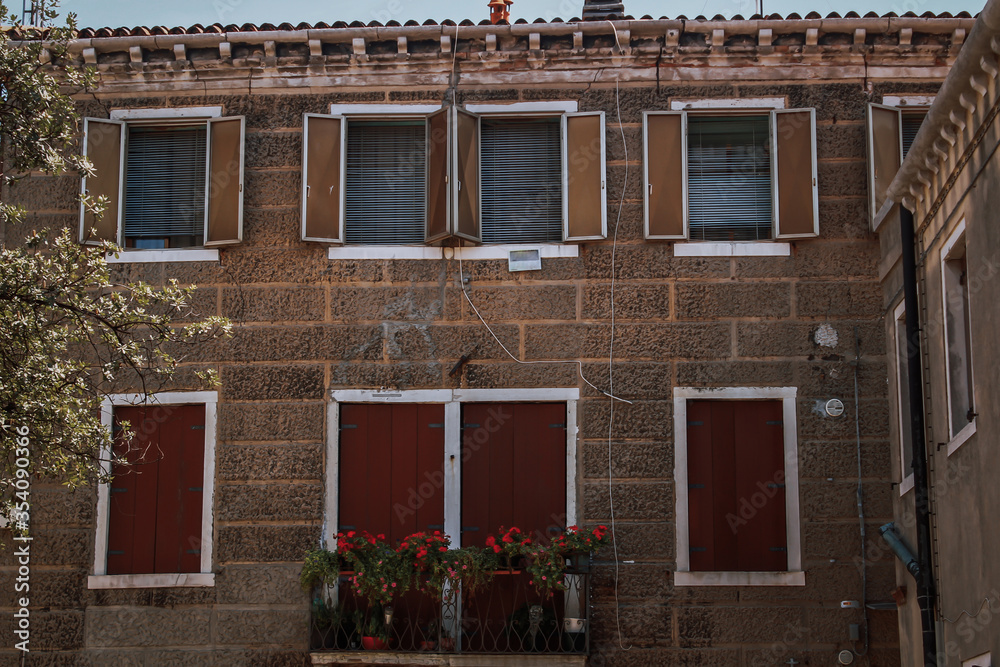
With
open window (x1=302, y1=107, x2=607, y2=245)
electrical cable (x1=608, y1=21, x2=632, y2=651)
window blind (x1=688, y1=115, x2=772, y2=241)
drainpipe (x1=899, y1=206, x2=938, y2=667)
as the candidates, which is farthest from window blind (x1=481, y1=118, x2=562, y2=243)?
drainpipe (x1=899, y1=206, x2=938, y2=667)

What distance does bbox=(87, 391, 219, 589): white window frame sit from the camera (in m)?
12.6

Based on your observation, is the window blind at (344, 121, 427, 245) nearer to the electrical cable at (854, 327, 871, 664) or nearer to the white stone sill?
the white stone sill

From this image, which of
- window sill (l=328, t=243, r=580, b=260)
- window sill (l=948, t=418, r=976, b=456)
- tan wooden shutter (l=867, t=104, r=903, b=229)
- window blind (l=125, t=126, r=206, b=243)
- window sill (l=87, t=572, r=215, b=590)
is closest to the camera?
window sill (l=948, t=418, r=976, b=456)

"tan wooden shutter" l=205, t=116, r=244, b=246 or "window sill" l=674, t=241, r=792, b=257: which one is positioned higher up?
"tan wooden shutter" l=205, t=116, r=244, b=246

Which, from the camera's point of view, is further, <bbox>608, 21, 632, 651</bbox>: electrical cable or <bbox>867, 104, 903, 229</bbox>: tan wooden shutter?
<bbox>867, 104, 903, 229</bbox>: tan wooden shutter

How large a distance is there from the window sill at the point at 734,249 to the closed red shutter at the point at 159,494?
5091mm

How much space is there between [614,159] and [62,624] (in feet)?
23.2

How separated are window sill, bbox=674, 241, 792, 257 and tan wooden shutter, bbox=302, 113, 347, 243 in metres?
3.45

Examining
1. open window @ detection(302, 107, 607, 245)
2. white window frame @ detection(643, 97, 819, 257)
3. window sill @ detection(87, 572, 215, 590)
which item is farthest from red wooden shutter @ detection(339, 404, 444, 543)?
white window frame @ detection(643, 97, 819, 257)

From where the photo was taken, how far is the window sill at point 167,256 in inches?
521

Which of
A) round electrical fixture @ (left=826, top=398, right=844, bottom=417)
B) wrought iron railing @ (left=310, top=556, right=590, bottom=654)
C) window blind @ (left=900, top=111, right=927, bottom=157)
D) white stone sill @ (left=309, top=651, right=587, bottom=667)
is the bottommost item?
white stone sill @ (left=309, top=651, right=587, bottom=667)

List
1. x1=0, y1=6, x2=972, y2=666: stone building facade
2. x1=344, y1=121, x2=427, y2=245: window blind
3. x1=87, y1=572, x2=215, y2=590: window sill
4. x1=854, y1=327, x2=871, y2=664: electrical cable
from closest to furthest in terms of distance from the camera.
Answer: x1=854, y1=327, x2=871, y2=664: electrical cable → x1=0, y1=6, x2=972, y2=666: stone building facade → x1=87, y1=572, x2=215, y2=590: window sill → x1=344, y1=121, x2=427, y2=245: window blind

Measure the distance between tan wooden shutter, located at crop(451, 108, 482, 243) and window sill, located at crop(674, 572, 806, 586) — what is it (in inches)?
153

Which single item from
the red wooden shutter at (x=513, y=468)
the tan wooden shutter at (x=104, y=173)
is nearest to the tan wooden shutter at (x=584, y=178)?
the red wooden shutter at (x=513, y=468)
